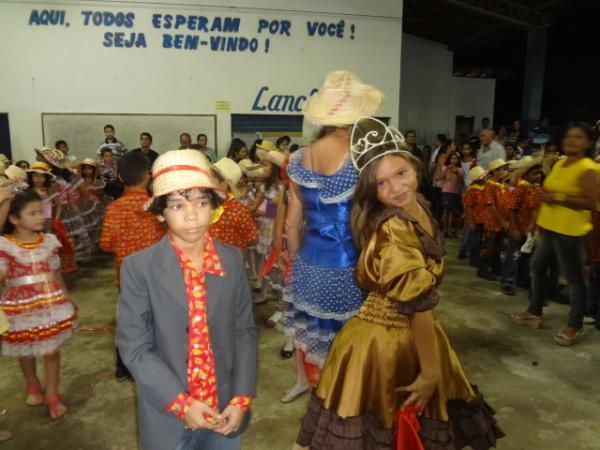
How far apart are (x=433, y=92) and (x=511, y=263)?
41.9ft

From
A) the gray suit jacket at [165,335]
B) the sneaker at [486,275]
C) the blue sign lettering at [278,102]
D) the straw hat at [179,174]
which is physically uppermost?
the blue sign lettering at [278,102]

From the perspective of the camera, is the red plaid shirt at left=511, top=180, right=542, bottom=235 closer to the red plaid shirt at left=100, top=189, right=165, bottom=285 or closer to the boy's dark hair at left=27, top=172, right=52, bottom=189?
the red plaid shirt at left=100, top=189, right=165, bottom=285

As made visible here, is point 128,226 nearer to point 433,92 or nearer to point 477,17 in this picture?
point 477,17

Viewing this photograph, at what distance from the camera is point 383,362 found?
1.72 m

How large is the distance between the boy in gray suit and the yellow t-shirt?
322 centimetres

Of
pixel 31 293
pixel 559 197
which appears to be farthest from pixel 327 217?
pixel 559 197

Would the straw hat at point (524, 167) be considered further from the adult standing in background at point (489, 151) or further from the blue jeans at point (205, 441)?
the blue jeans at point (205, 441)

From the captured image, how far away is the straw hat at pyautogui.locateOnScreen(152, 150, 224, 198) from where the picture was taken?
4.83 ft

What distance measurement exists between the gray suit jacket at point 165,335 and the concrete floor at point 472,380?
1.32 meters

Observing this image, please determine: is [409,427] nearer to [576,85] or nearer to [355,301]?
[355,301]

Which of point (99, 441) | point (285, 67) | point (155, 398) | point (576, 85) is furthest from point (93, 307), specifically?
point (576, 85)

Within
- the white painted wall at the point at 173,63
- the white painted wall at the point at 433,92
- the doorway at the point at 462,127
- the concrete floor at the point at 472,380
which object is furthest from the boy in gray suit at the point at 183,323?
the doorway at the point at 462,127

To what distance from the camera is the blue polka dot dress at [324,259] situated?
2324 mm

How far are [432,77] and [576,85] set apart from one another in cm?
479
